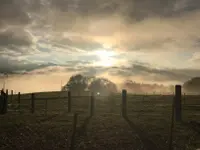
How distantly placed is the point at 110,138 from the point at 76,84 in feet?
424

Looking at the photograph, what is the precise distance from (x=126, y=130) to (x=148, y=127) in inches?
75.9

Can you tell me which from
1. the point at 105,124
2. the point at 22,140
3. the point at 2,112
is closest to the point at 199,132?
the point at 105,124

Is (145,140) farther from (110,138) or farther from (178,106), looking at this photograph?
(178,106)

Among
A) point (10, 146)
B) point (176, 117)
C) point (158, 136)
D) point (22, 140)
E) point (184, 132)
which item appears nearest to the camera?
point (10, 146)

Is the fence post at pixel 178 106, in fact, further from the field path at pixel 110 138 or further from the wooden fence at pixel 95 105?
the field path at pixel 110 138

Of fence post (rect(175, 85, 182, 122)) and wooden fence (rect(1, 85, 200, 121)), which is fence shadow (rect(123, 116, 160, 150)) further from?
fence post (rect(175, 85, 182, 122))

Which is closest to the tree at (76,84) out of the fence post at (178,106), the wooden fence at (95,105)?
the wooden fence at (95,105)

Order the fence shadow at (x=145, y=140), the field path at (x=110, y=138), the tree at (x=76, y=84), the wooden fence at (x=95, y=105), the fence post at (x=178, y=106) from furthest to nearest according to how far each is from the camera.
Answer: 1. the tree at (x=76, y=84)
2. the wooden fence at (x=95, y=105)
3. the fence post at (x=178, y=106)
4. the field path at (x=110, y=138)
5. the fence shadow at (x=145, y=140)

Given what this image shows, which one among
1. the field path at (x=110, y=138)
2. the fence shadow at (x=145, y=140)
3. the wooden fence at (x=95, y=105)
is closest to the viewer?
the fence shadow at (x=145, y=140)

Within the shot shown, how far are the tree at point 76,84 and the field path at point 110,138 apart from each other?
122m

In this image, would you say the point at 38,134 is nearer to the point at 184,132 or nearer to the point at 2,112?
the point at 184,132

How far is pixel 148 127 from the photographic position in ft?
63.5

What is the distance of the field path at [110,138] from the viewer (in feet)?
47.3

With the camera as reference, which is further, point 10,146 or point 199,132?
point 199,132
